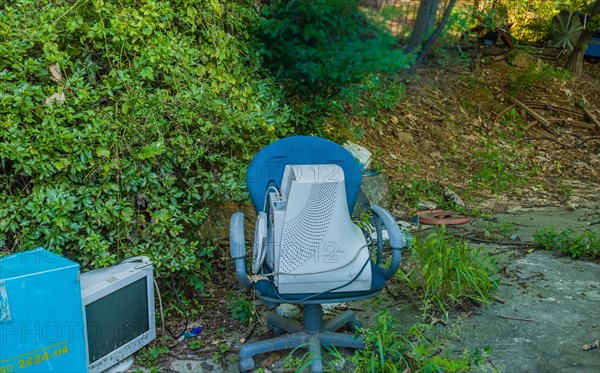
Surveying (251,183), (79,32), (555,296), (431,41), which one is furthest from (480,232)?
(79,32)

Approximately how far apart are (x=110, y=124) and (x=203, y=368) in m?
1.44

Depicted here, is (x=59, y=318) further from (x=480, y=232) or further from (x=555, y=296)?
(x=480, y=232)

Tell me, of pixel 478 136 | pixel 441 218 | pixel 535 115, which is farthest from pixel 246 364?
pixel 535 115

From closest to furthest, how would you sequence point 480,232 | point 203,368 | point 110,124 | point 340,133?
point 203,368 < point 110,124 < point 480,232 < point 340,133

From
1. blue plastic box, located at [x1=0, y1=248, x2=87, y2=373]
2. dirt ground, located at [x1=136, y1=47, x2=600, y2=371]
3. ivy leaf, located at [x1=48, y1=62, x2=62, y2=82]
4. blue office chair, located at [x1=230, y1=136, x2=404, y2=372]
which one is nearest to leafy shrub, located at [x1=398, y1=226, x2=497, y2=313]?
blue office chair, located at [x1=230, y1=136, x2=404, y2=372]

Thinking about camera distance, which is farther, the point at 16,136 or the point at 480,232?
the point at 480,232

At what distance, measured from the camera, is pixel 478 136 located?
26.1 feet

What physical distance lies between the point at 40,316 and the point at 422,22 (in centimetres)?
235

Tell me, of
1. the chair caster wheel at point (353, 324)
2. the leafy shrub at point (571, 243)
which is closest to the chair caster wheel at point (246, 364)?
the chair caster wheel at point (353, 324)

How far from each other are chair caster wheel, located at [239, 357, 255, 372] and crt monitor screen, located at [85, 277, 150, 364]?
55cm

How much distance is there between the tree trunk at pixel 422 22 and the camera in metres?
3.23

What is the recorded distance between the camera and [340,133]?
549cm

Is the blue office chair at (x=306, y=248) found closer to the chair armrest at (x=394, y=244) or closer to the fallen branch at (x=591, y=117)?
the chair armrest at (x=394, y=244)

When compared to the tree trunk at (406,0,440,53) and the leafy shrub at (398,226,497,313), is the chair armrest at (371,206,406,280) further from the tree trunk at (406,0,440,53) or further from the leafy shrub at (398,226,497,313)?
the tree trunk at (406,0,440,53)
